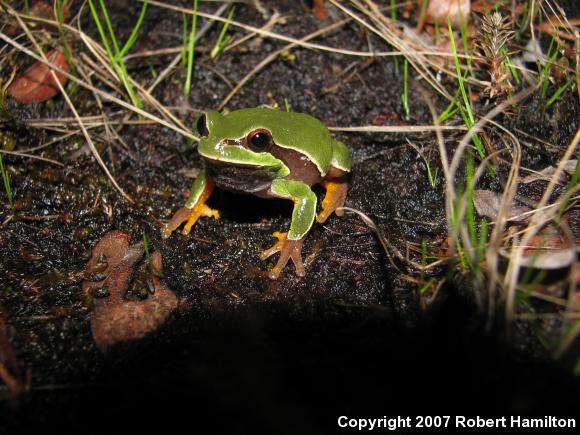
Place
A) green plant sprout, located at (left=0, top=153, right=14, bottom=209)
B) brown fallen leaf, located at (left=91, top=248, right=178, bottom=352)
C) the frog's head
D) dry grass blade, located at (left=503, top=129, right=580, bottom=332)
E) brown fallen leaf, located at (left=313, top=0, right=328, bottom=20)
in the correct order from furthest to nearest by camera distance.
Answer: brown fallen leaf, located at (left=313, top=0, right=328, bottom=20) < green plant sprout, located at (left=0, top=153, right=14, bottom=209) < the frog's head < brown fallen leaf, located at (left=91, top=248, right=178, bottom=352) < dry grass blade, located at (left=503, top=129, right=580, bottom=332)

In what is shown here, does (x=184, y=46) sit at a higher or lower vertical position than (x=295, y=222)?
higher

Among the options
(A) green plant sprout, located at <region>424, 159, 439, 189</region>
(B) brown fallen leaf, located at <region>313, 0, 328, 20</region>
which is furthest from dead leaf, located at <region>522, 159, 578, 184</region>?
(B) brown fallen leaf, located at <region>313, 0, 328, 20</region>

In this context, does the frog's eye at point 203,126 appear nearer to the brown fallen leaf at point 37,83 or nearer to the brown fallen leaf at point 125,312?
the brown fallen leaf at point 125,312

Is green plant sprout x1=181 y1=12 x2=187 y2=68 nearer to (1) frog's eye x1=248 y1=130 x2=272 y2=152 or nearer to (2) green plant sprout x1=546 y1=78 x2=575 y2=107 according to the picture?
(1) frog's eye x1=248 y1=130 x2=272 y2=152

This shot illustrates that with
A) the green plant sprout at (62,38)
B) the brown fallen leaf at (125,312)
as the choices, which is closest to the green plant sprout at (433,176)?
the brown fallen leaf at (125,312)

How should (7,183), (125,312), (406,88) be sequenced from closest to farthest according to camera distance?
(125,312)
(7,183)
(406,88)

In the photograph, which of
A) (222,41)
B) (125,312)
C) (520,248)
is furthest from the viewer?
(222,41)

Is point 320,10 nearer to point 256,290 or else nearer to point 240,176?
point 240,176

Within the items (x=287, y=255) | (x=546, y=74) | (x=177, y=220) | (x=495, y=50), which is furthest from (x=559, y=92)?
(x=177, y=220)
